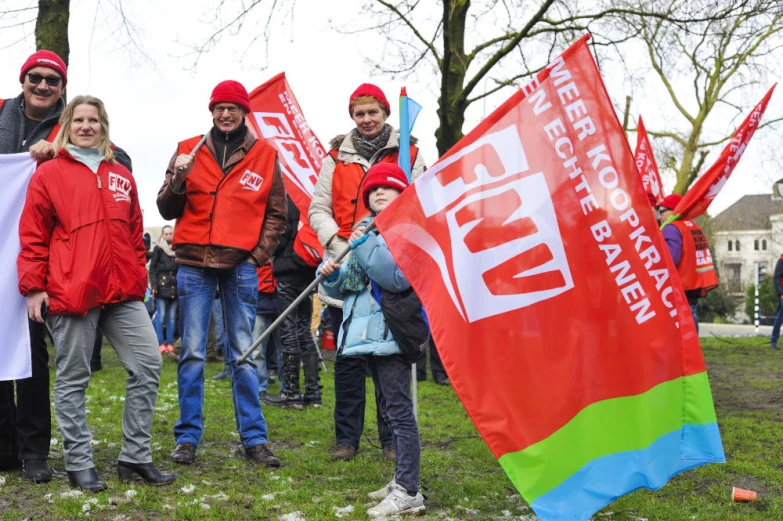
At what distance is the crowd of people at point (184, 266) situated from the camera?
4.42 metres

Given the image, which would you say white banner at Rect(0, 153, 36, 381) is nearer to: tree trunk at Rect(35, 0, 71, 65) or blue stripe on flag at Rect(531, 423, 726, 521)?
blue stripe on flag at Rect(531, 423, 726, 521)

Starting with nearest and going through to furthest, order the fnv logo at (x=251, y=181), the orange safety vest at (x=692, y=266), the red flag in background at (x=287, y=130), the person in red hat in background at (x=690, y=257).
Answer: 1. the fnv logo at (x=251, y=181)
2. the red flag in background at (x=287, y=130)
3. the person in red hat in background at (x=690, y=257)
4. the orange safety vest at (x=692, y=266)

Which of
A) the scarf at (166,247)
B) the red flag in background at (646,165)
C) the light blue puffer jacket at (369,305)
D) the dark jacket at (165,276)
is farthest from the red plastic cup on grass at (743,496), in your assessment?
the scarf at (166,247)

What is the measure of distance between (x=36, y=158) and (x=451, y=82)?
1011cm

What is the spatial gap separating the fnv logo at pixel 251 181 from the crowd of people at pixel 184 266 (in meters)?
0.01

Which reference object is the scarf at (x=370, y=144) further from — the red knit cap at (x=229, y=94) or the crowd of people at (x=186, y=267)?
the red knit cap at (x=229, y=94)

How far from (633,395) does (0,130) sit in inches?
148

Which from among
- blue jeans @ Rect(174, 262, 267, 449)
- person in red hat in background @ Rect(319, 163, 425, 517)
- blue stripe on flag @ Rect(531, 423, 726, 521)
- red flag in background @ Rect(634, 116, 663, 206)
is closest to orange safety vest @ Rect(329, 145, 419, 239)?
blue jeans @ Rect(174, 262, 267, 449)

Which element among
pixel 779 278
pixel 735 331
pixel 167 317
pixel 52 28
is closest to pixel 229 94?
pixel 52 28

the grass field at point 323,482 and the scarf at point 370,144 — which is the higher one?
the scarf at point 370,144

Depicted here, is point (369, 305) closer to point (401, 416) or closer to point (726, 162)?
point (401, 416)

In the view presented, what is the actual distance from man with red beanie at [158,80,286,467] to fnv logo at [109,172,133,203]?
45cm

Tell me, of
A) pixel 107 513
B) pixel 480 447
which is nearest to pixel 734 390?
pixel 480 447

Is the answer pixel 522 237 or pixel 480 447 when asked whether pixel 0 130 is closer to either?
pixel 522 237
